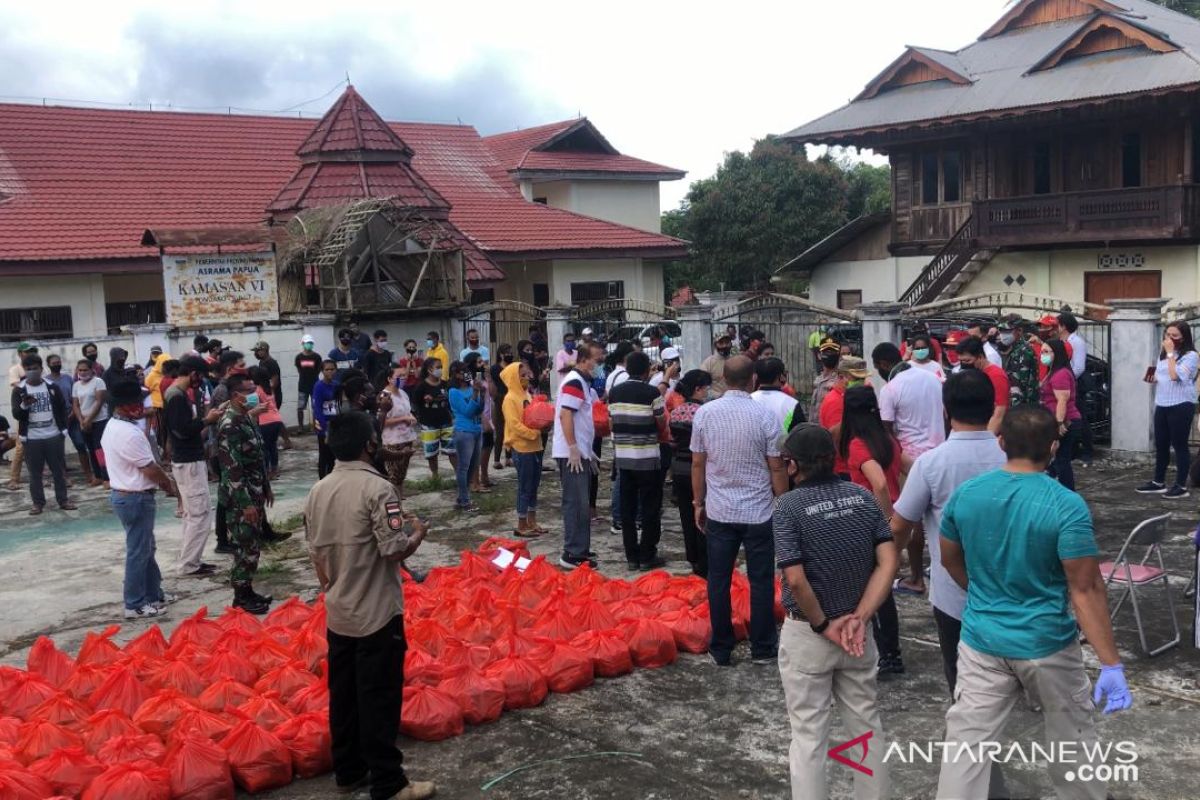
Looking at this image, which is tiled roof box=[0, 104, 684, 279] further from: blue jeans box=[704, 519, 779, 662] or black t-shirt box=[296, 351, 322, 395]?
blue jeans box=[704, 519, 779, 662]

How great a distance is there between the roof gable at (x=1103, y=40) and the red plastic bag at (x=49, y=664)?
22723 mm

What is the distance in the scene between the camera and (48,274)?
2188 centimetres

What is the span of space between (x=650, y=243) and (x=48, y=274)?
→ 1492cm

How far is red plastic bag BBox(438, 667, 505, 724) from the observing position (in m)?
5.68

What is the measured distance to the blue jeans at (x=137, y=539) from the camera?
26.3 ft

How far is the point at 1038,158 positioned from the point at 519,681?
22.8 metres

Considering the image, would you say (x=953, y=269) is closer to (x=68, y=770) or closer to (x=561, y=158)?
(x=561, y=158)

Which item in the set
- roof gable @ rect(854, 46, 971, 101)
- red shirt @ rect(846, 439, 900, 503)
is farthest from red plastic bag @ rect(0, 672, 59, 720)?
roof gable @ rect(854, 46, 971, 101)

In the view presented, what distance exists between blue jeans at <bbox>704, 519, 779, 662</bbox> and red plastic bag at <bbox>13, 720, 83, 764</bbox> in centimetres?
342

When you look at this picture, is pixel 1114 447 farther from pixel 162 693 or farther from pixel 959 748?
pixel 162 693

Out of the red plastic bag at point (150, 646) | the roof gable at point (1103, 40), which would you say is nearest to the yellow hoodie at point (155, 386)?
the red plastic bag at point (150, 646)

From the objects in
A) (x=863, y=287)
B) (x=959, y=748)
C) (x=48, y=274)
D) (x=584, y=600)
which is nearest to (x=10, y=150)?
(x=48, y=274)

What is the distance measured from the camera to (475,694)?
225 inches

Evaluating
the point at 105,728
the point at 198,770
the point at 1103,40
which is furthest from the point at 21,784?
the point at 1103,40
